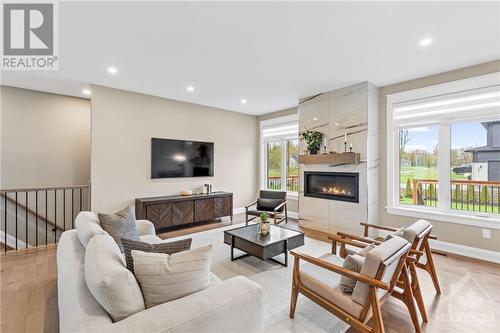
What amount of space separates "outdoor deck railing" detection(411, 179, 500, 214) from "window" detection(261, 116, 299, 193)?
273 centimetres

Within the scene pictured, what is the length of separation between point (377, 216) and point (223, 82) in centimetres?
373

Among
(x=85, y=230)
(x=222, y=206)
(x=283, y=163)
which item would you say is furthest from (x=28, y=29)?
(x=283, y=163)

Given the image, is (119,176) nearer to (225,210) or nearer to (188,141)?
(188,141)

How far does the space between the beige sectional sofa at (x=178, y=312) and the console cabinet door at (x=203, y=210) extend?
342cm

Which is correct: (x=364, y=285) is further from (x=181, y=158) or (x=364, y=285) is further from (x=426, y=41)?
(x=181, y=158)

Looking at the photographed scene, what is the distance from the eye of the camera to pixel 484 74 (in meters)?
3.33

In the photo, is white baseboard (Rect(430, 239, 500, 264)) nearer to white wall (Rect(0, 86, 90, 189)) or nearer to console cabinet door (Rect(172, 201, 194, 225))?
console cabinet door (Rect(172, 201, 194, 225))

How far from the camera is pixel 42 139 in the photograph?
446 centimetres

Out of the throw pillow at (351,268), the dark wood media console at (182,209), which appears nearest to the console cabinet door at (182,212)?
the dark wood media console at (182,209)

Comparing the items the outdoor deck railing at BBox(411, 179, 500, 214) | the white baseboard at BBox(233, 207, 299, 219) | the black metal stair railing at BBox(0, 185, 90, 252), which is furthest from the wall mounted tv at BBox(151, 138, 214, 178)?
the outdoor deck railing at BBox(411, 179, 500, 214)

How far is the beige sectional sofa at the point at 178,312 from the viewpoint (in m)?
1.06

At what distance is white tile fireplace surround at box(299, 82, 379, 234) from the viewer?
163 inches

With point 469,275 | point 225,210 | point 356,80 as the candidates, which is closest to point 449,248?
point 469,275

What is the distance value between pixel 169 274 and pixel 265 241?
176 centimetres
